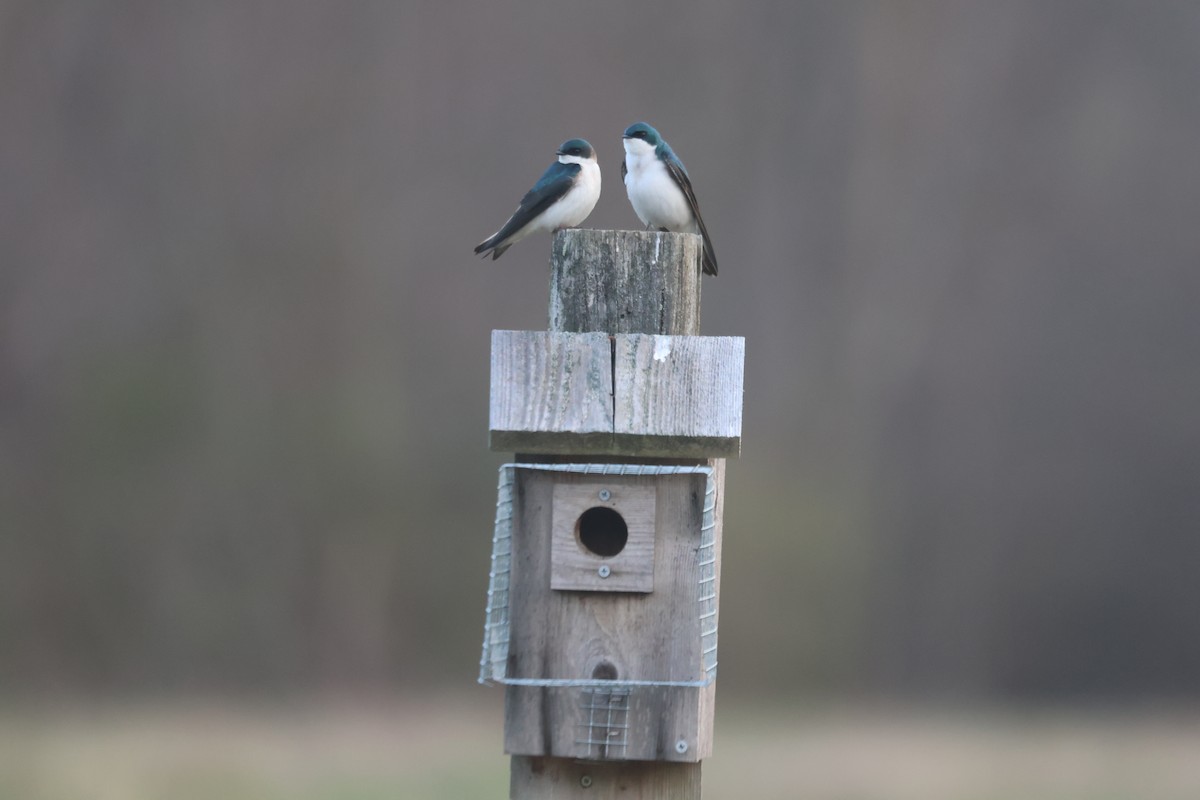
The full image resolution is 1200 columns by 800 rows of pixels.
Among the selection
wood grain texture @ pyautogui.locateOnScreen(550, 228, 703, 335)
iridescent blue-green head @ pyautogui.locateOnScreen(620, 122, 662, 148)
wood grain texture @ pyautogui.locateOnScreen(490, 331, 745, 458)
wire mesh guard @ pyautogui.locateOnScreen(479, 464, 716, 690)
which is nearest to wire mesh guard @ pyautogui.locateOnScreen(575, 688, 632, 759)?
wire mesh guard @ pyautogui.locateOnScreen(479, 464, 716, 690)

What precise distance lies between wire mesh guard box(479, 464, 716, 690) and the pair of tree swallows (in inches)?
57.4

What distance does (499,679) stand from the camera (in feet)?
6.48

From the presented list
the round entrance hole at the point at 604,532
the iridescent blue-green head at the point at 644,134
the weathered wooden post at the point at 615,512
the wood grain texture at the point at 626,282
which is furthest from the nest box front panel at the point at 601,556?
the iridescent blue-green head at the point at 644,134

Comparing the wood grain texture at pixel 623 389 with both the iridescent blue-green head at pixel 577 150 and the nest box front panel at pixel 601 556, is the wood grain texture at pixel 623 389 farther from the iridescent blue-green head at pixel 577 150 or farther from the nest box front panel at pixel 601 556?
the iridescent blue-green head at pixel 577 150

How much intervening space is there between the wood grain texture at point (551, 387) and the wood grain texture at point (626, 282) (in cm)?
7

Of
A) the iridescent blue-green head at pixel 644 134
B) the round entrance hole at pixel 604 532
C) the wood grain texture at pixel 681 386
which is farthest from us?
the iridescent blue-green head at pixel 644 134

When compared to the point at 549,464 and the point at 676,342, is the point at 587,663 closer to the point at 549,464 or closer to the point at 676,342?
the point at 549,464

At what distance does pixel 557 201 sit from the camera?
136 inches

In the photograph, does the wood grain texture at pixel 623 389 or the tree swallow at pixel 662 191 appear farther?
the tree swallow at pixel 662 191

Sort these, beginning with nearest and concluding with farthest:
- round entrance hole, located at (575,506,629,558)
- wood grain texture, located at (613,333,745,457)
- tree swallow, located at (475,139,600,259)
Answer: wood grain texture, located at (613,333,745,457), round entrance hole, located at (575,506,629,558), tree swallow, located at (475,139,600,259)

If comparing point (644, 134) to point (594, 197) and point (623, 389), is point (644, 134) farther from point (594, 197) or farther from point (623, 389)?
point (623, 389)

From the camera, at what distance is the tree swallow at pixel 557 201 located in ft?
11.3

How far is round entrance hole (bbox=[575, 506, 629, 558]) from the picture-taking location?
215 cm

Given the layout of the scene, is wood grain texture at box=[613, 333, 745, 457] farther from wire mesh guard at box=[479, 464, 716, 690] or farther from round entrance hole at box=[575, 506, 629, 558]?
round entrance hole at box=[575, 506, 629, 558]
